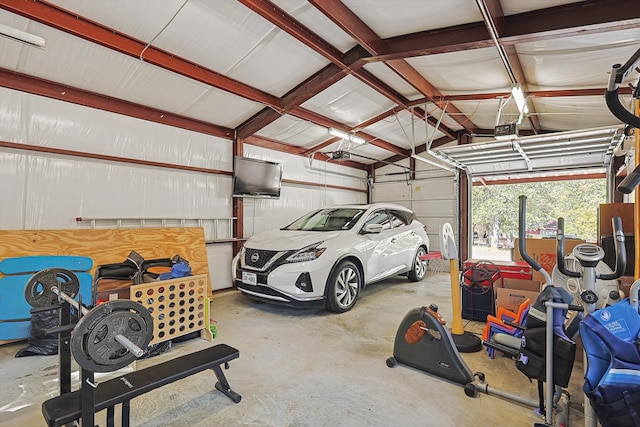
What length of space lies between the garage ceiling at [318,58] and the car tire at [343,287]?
255cm

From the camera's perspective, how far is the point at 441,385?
239cm

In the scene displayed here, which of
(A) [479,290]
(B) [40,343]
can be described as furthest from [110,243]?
(A) [479,290]

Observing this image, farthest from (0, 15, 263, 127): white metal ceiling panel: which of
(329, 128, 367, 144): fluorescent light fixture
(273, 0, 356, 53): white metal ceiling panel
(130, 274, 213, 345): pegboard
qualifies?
(130, 274, 213, 345): pegboard

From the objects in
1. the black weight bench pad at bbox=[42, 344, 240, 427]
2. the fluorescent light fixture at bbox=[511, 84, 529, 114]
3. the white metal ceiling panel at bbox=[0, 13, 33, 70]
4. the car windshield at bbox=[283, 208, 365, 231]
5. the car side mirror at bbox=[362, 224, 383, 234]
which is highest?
the white metal ceiling panel at bbox=[0, 13, 33, 70]

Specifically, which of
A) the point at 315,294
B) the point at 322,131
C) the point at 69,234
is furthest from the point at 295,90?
the point at 69,234

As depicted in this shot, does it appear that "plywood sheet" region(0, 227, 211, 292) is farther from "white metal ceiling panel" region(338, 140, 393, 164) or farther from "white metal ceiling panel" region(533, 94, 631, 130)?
"white metal ceiling panel" region(533, 94, 631, 130)

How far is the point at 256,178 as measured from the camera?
578 cm

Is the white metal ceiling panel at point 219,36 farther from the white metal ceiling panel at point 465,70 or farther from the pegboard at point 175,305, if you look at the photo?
the pegboard at point 175,305

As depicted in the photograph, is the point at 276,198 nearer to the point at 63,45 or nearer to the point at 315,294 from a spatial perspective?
the point at 315,294

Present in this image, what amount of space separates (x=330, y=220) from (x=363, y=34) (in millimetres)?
2697

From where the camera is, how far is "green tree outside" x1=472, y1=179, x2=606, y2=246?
301 inches

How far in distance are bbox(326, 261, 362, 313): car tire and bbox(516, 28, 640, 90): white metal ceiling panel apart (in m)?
3.20

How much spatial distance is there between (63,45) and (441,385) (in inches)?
185

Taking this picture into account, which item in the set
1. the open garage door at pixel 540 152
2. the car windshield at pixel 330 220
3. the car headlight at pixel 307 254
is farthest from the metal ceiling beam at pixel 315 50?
A: the car headlight at pixel 307 254
